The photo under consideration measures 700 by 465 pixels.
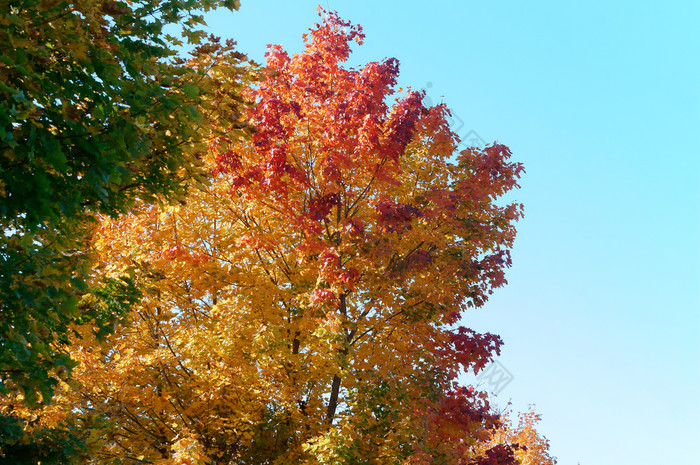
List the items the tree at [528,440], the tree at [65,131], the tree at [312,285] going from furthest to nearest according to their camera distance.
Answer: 1. the tree at [528,440]
2. the tree at [312,285]
3. the tree at [65,131]

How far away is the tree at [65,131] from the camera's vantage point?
5.54 m

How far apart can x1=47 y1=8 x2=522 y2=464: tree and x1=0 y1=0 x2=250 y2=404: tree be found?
378cm

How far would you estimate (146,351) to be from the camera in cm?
1178

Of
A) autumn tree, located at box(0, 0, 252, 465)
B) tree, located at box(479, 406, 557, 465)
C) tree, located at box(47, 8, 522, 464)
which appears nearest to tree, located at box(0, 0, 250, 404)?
autumn tree, located at box(0, 0, 252, 465)

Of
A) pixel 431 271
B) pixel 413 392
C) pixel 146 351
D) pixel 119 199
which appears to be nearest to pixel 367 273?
pixel 431 271

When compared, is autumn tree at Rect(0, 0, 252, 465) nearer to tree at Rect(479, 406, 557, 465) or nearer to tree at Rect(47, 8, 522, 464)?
tree at Rect(47, 8, 522, 464)

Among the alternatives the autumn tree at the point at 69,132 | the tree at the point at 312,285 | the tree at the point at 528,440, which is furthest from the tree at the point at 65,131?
the tree at the point at 528,440

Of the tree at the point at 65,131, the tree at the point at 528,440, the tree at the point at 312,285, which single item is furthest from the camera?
the tree at the point at 528,440

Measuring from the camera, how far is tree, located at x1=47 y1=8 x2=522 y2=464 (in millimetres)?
10641

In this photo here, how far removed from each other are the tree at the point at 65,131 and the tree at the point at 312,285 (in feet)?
12.4

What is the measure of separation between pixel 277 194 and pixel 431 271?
3.49 metres

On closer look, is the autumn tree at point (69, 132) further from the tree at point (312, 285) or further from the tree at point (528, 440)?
the tree at point (528, 440)

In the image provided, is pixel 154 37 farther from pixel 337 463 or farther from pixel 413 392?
pixel 413 392

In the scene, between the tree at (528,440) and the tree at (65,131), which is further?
the tree at (528,440)
